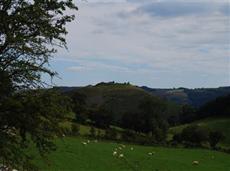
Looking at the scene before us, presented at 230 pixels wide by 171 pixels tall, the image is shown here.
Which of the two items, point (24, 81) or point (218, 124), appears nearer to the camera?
point (24, 81)

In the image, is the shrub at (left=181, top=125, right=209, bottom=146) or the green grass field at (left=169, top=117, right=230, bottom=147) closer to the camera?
the shrub at (left=181, top=125, right=209, bottom=146)

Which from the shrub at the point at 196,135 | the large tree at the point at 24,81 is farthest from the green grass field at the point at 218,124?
the large tree at the point at 24,81

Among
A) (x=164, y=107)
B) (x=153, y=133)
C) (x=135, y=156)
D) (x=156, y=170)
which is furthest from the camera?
(x=164, y=107)

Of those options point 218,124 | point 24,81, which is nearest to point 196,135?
point 218,124

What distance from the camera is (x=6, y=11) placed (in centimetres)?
1388

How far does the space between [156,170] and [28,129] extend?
21492 millimetres

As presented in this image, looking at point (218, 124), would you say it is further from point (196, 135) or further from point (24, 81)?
point (24, 81)

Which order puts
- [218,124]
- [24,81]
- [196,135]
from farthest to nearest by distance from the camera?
[218,124] < [196,135] < [24,81]

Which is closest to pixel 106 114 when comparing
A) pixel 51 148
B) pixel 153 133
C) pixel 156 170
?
pixel 153 133

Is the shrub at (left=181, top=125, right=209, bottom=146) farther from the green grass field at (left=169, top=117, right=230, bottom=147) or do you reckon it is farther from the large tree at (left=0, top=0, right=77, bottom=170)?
the large tree at (left=0, top=0, right=77, bottom=170)

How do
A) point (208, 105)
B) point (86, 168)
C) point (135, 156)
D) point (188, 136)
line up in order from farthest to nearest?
point (208, 105) → point (188, 136) → point (135, 156) → point (86, 168)

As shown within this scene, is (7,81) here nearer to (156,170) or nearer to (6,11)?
(6,11)

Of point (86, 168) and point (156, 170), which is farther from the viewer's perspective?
point (156, 170)

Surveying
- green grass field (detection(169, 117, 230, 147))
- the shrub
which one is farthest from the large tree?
green grass field (detection(169, 117, 230, 147))
